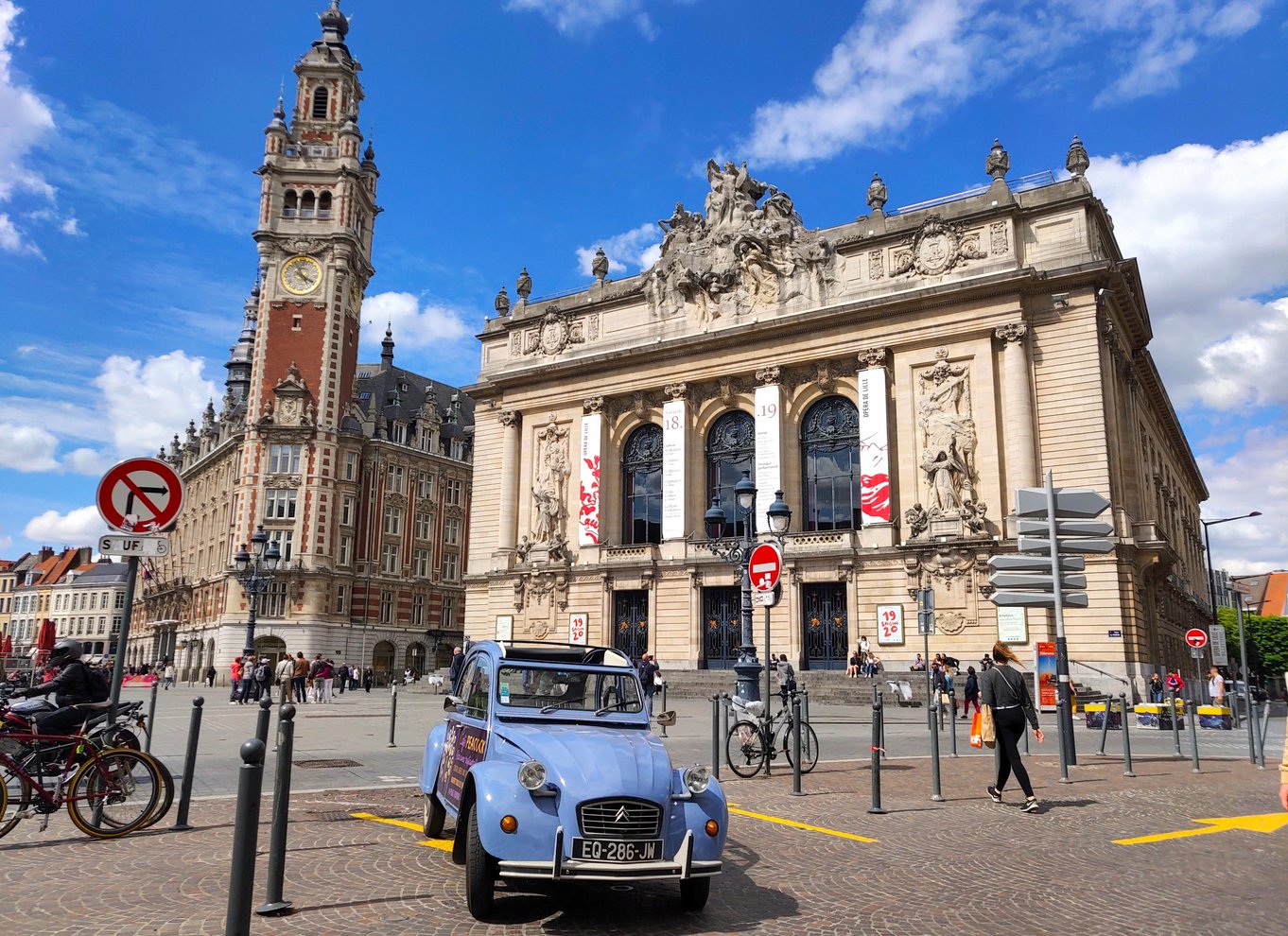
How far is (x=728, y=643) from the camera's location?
38469 mm

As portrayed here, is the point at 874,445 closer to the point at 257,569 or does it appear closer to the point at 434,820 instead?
the point at 257,569

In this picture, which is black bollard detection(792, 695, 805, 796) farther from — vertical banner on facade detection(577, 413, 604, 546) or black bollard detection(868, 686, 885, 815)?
vertical banner on facade detection(577, 413, 604, 546)

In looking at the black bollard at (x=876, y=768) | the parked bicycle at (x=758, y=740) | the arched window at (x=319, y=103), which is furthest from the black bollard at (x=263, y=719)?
the arched window at (x=319, y=103)

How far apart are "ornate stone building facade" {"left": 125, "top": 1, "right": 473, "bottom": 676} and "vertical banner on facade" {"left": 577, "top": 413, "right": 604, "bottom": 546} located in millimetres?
21759

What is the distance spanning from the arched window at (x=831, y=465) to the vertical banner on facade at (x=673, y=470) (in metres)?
5.33

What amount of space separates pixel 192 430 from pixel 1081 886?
302 feet

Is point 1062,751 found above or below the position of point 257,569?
below

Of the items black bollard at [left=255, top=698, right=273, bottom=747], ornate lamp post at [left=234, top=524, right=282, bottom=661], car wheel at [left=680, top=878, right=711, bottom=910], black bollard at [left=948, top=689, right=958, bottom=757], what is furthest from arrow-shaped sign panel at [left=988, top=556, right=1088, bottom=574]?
ornate lamp post at [left=234, top=524, right=282, bottom=661]

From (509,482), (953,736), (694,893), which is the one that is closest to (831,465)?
(509,482)

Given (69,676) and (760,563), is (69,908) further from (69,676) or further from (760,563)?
(760,563)

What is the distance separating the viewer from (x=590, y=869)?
5.90 metres

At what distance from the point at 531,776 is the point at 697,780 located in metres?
1.21

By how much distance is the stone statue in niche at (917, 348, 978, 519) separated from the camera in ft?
111

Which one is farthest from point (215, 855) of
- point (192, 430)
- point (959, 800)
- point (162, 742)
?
A: point (192, 430)
